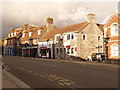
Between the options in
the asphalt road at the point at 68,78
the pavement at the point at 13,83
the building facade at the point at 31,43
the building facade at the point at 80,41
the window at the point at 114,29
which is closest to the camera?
the pavement at the point at 13,83

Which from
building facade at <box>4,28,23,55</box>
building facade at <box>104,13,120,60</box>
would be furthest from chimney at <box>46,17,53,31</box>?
building facade at <box>104,13,120,60</box>

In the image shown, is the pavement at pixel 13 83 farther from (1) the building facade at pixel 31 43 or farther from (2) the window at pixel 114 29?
(1) the building facade at pixel 31 43

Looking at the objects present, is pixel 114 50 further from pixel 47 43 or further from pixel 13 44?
pixel 13 44

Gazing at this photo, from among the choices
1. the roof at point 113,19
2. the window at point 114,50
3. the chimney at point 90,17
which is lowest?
the window at point 114,50

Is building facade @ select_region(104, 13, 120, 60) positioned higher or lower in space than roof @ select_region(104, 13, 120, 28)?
lower

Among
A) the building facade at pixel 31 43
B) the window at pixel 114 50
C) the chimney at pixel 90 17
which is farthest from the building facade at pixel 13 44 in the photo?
the window at pixel 114 50

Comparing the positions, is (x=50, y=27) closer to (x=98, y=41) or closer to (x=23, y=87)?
(x=98, y=41)

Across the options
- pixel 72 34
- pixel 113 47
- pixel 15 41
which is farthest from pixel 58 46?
pixel 15 41

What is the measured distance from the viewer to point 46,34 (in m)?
42.5

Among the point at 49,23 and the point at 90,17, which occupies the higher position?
the point at 49,23

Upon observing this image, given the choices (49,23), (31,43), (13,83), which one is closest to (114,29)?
(13,83)

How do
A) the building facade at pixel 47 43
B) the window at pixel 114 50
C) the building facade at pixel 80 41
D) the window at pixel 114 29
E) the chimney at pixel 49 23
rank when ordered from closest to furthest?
1. the window at pixel 114 50
2. the window at pixel 114 29
3. the building facade at pixel 80 41
4. the building facade at pixel 47 43
5. the chimney at pixel 49 23

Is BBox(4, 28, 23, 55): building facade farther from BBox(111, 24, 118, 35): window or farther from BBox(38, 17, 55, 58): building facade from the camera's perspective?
BBox(111, 24, 118, 35): window

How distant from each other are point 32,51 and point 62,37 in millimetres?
14984
